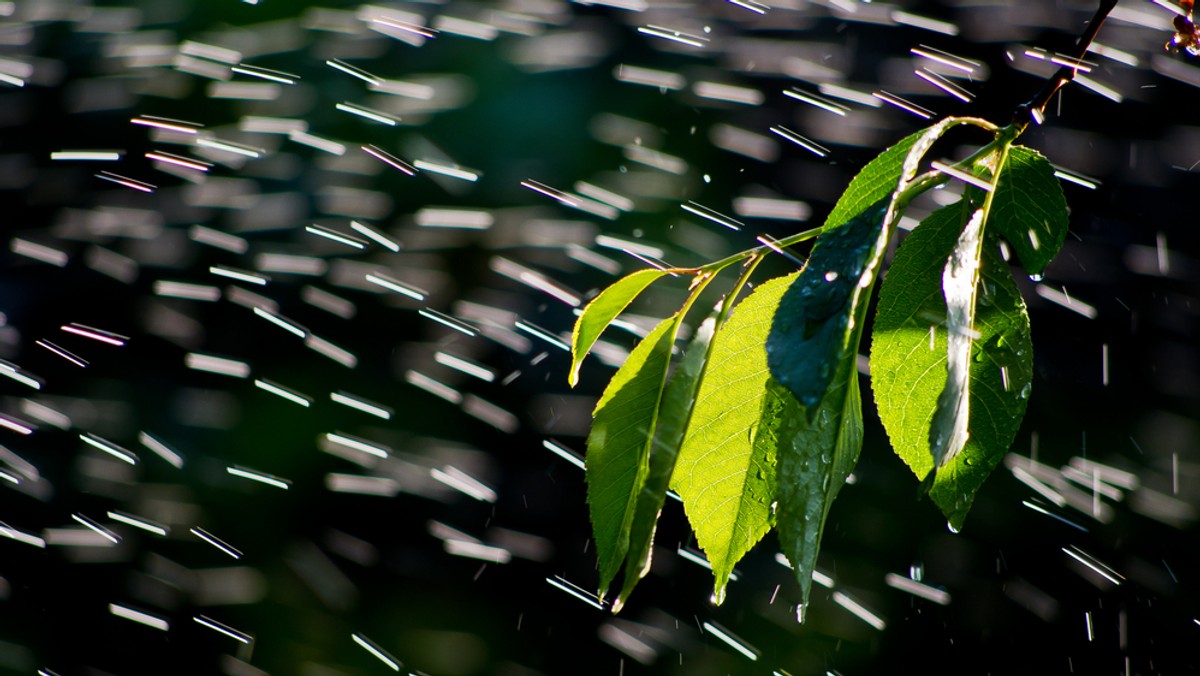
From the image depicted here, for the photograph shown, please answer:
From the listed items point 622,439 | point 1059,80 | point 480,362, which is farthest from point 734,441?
point 480,362

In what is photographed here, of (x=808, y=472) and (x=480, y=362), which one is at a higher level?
(x=808, y=472)

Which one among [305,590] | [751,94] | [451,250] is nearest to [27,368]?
[305,590]

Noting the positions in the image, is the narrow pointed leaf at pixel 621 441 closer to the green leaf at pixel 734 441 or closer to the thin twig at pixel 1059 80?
the green leaf at pixel 734 441

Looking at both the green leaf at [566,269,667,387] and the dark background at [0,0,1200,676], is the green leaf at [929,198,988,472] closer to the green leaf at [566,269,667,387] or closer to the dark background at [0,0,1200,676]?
the green leaf at [566,269,667,387]

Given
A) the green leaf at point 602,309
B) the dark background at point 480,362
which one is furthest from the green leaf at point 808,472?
the dark background at point 480,362

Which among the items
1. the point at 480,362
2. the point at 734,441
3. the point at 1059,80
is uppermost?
the point at 1059,80

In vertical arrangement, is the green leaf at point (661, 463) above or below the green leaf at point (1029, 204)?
below

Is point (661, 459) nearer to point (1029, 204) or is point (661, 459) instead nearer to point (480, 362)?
point (1029, 204)
